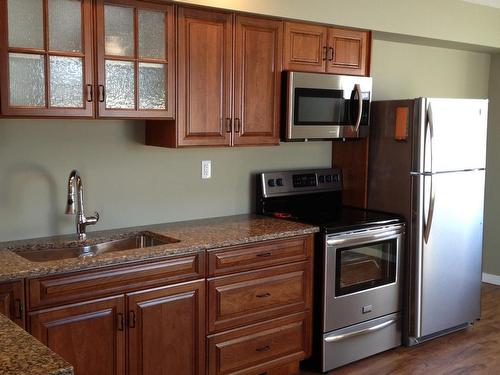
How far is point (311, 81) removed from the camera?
3686mm

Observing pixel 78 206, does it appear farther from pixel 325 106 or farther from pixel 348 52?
pixel 348 52

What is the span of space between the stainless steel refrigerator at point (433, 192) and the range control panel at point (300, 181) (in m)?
0.27

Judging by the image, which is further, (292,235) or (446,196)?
(446,196)

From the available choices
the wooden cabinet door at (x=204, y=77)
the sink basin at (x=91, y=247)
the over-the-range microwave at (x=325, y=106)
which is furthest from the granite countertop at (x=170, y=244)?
the over-the-range microwave at (x=325, y=106)

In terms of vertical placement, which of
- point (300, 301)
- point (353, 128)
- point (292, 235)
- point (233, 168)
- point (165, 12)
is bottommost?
point (300, 301)

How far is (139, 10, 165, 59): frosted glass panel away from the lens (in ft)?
9.90

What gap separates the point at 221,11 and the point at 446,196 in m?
1.86

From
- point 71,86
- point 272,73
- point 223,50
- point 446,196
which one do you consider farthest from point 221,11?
point 446,196

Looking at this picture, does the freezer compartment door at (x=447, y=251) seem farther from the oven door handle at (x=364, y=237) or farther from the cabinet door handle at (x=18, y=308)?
the cabinet door handle at (x=18, y=308)

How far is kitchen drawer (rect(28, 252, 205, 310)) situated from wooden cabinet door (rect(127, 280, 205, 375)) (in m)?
0.05

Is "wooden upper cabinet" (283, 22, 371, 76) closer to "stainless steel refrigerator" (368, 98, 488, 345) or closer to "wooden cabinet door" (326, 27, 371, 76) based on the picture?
"wooden cabinet door" (326, 27, 371, 76)

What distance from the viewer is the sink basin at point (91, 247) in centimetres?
298

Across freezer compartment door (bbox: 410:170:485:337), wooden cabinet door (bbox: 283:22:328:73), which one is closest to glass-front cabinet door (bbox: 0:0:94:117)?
wooden cabinet door (bbox: 283:22:328:73)

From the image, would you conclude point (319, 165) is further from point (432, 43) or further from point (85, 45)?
point (85, 45)
